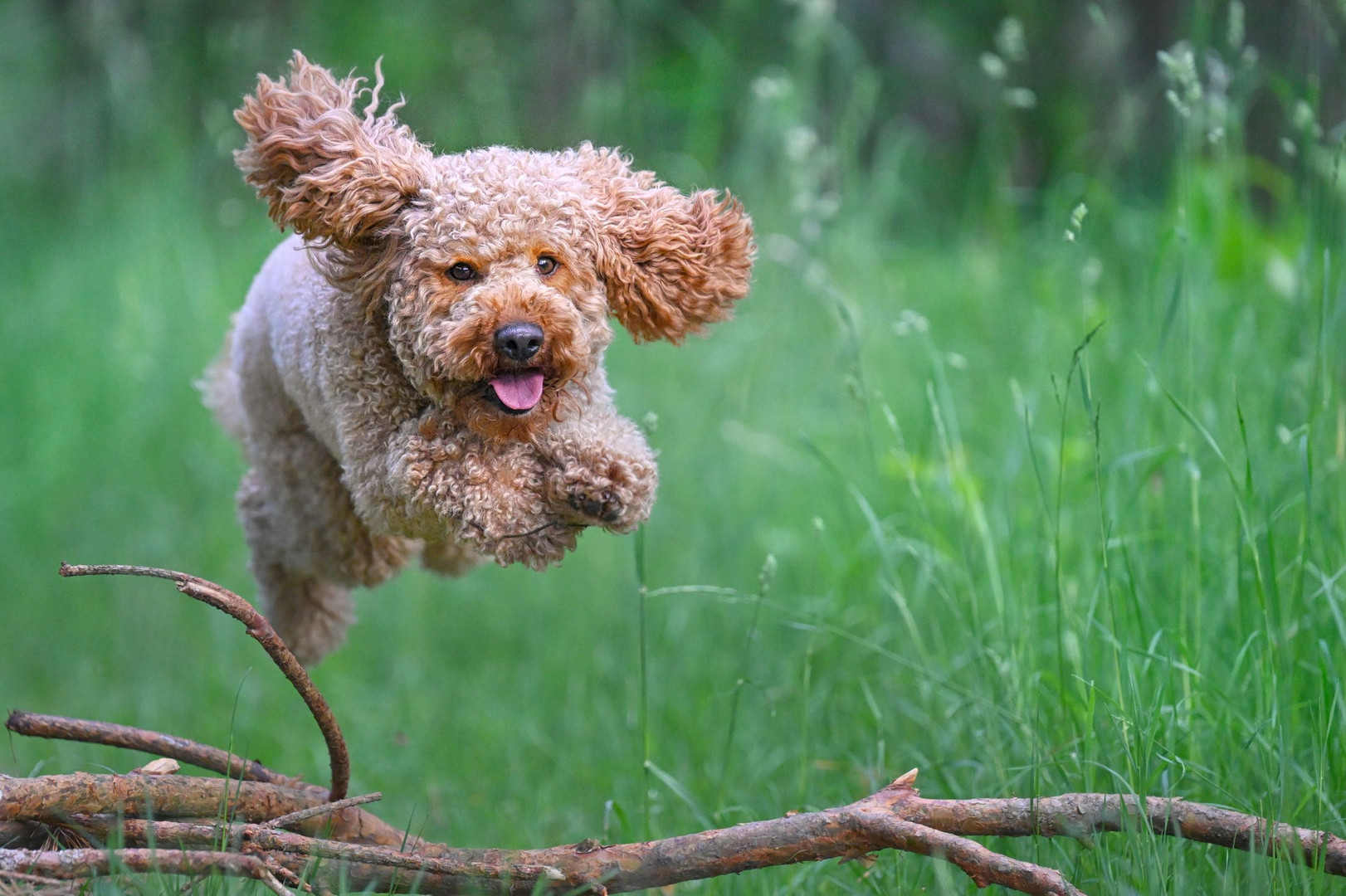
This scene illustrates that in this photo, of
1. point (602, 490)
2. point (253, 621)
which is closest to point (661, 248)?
point (602, 490)

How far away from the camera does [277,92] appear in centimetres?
186

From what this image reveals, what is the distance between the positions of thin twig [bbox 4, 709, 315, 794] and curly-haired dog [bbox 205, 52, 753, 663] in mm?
536

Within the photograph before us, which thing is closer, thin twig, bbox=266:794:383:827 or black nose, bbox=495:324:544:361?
black nose, bbox=495:324:544:361

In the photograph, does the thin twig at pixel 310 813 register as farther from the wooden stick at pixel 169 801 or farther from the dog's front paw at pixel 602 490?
the dog's front paw at pixel 602 490

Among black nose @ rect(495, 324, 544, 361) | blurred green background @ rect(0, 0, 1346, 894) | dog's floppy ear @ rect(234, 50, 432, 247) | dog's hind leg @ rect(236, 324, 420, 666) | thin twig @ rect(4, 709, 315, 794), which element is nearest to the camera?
black nose @ rect(495, 324, 544, 361)

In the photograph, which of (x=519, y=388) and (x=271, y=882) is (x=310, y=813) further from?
(x=519, y=388)

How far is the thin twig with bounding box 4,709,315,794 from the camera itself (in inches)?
76.3

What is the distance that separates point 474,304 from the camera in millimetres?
1671

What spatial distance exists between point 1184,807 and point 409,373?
134cm

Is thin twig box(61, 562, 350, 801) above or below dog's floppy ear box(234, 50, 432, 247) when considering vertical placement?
below

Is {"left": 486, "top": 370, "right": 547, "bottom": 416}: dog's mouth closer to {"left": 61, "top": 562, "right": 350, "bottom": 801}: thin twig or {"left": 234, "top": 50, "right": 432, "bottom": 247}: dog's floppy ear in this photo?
{"left": 234, "top": 50, "right": 432, "bottom": 247}: dog's floppy ear

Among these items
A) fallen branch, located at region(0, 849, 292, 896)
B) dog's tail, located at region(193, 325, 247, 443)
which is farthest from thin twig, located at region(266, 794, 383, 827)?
dog's tail, located at region(193, 325, 247, 443)

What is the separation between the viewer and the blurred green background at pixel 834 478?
2527 mm

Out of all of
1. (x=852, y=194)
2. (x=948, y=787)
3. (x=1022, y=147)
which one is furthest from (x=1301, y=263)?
(x=1022, y=147)
